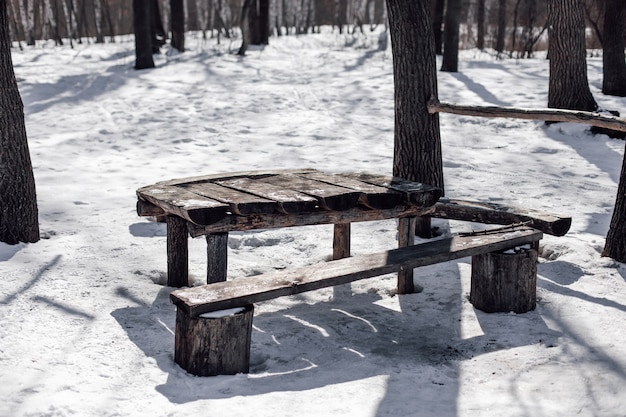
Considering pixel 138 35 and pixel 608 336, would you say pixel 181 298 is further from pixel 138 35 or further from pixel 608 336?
pixel 138 35

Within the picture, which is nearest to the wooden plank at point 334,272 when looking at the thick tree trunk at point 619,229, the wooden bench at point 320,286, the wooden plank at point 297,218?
the wooden bench at point 320,286

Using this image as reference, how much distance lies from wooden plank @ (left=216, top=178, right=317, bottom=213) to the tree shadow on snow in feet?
2.61

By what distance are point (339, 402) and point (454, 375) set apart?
0.77 metres

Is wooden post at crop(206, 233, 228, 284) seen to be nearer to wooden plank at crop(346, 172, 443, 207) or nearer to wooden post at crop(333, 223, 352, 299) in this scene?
wooden plank at crop(346, 172, 443, 207)

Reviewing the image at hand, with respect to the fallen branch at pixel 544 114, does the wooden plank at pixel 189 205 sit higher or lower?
lower

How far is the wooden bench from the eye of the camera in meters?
4.03

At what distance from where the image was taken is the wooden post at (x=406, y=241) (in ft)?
18.1

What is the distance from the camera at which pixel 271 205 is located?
4.64m

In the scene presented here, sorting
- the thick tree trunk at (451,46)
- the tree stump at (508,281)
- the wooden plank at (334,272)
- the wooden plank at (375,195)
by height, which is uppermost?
the thick tree trunk at (451,46)

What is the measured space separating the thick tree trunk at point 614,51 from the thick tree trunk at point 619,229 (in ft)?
23.8

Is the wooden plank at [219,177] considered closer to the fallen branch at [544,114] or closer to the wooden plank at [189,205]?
the wooden plank at [189,205]

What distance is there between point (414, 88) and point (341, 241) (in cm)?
165

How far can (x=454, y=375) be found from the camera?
4.21 m

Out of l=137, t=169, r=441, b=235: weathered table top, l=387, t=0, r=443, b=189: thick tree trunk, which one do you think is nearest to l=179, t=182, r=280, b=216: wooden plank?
l=137, t=169, r=441, b=235: weathered table top
